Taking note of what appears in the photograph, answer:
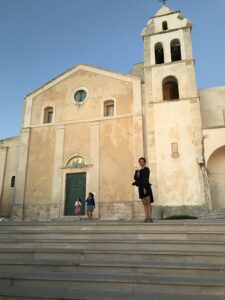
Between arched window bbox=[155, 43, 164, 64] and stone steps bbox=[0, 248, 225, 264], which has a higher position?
arched window bbox=[155, 43, 164, 64]

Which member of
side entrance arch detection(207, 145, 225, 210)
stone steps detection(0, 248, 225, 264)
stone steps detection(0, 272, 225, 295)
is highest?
side entrance arch detection(207, 145, 225, 210)

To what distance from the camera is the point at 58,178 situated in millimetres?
17516

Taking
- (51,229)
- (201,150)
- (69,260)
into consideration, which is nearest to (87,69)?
(201,150)

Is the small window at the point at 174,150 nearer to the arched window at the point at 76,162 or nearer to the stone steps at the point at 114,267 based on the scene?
the arched window at the point at 76,162

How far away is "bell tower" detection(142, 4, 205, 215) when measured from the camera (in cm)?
1484

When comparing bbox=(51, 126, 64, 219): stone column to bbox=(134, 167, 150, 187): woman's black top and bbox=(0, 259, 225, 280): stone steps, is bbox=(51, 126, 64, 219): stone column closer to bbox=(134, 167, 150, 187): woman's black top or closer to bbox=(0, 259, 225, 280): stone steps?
bbox=(134, 167, 150, 187): woman's black top

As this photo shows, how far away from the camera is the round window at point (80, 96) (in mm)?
19188

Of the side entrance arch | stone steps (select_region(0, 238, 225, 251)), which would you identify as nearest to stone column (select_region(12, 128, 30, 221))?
the side entrance arch

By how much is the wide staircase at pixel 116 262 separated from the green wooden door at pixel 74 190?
10.2m

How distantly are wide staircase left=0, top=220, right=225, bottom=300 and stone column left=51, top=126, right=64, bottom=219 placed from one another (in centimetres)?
1024

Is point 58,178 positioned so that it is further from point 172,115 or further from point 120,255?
point 120,255

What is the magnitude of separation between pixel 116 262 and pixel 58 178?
13350 millimetres

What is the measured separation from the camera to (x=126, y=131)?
56.4 feet

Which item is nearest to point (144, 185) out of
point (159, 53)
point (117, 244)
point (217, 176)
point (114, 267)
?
point (117, 244)
